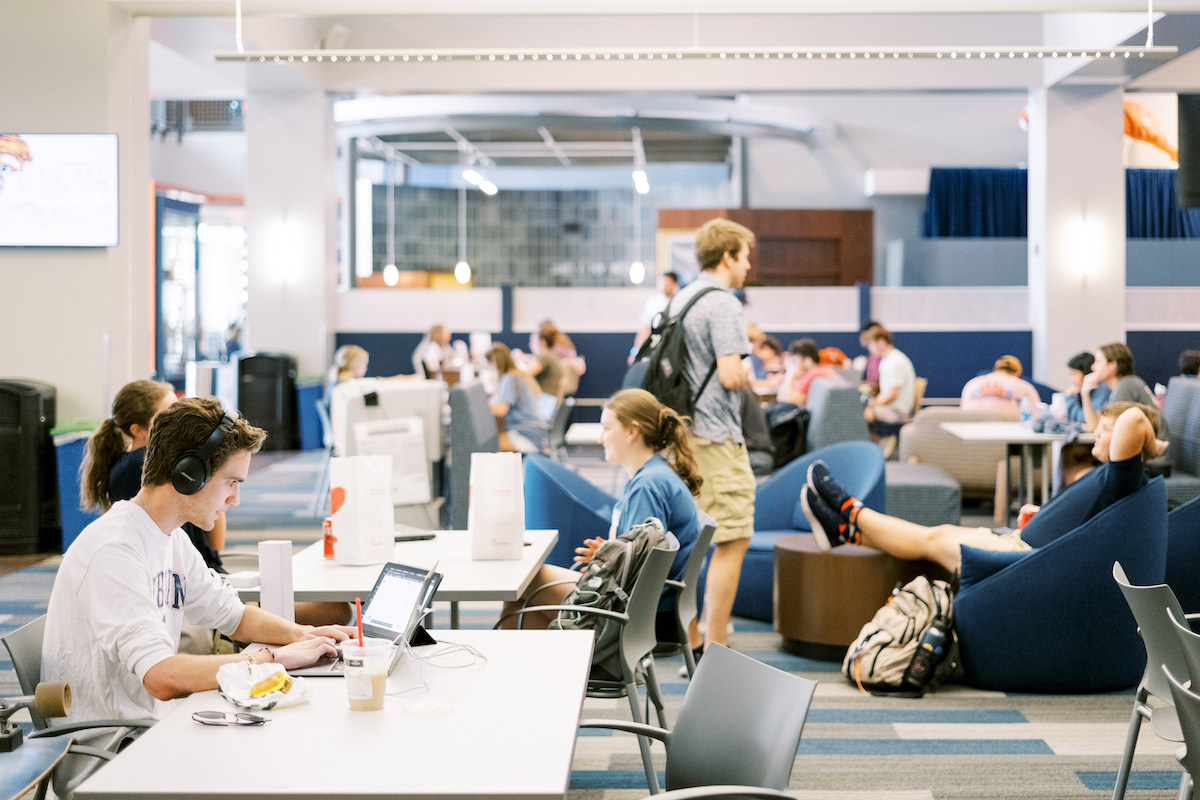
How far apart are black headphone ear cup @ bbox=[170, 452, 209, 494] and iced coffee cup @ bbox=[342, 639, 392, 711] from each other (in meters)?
0.48

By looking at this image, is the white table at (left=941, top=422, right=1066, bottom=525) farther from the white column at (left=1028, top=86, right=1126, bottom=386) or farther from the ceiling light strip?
the white column at (left=1028, top=86, right=1126, bottom=386)

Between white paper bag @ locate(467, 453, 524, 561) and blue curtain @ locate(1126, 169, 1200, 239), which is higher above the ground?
blue curtain @ locate(1126, 169, 1200, 239)

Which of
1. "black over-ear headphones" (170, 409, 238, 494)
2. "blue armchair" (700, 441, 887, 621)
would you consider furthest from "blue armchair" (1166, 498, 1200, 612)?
"black over-ear headphones" (170, 409, 238, 494)

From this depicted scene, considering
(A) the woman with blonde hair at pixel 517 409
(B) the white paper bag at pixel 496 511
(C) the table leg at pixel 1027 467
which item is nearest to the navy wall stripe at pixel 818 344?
(A) the woman with blonde hair at pixel 517 409

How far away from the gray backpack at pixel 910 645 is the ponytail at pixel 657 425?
1027 mm

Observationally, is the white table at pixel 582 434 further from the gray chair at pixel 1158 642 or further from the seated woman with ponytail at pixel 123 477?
the gray chair at pixel 1158 642

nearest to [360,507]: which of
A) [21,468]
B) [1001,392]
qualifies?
[21,468]

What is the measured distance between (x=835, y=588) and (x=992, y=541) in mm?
643

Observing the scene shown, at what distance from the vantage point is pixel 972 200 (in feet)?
56.9

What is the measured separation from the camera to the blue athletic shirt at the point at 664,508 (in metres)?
3.30

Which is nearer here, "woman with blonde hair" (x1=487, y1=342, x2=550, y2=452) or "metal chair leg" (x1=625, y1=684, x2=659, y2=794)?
"metal chair leg" (x1=625, y1=684, x2=659, y2=794)

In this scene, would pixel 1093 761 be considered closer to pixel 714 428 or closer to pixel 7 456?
pixel 714 428

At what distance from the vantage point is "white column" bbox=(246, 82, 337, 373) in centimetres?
1135

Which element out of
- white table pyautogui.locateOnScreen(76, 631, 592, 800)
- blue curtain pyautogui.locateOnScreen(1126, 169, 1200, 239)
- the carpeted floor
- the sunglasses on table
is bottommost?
the carpeted floor
